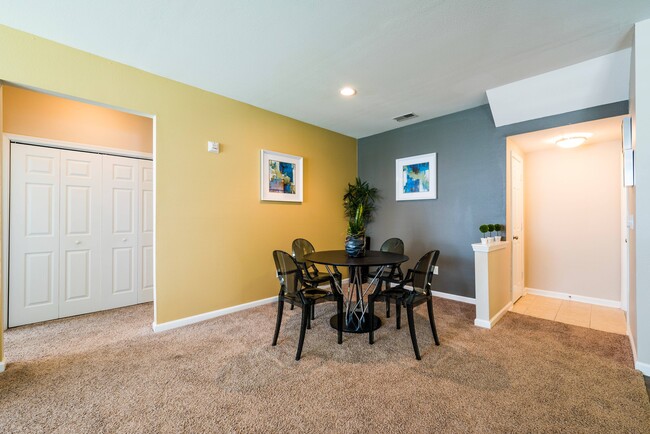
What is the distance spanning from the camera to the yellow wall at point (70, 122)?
3.06 meters

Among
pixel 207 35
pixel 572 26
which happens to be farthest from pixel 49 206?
pixel 572 26

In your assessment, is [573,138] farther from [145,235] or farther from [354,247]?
[145,235]

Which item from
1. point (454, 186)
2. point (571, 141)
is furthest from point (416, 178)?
point (571, 141)

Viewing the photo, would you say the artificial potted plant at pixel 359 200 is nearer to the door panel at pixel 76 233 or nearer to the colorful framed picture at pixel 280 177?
the colorful framed picture at pixel 280 177

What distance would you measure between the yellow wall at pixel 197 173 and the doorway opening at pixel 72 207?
0.25 m

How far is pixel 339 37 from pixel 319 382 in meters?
2.73

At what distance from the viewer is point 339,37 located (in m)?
2.31

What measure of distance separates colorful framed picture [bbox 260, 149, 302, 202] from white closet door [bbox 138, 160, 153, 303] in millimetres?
1682

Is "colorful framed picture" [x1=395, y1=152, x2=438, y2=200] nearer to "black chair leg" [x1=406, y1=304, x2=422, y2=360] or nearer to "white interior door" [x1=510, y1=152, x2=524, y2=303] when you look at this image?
"white interior door" [x1=510, y1=152, x2=524, y2=303]

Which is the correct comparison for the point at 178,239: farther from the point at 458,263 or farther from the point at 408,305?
the point at 458,263

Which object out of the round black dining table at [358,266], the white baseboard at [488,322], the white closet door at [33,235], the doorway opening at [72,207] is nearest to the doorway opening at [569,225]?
the white baseboard at [488,322]

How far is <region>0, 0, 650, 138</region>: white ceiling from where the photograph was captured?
1.98m

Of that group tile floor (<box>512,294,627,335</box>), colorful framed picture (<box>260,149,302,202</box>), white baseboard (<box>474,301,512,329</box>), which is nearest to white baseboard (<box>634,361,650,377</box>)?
tile floor (<box>512,294,627,335</box>)

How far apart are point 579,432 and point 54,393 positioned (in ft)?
10.8
